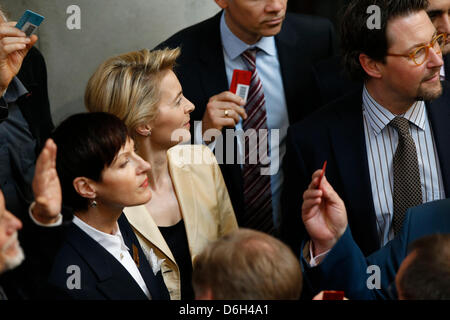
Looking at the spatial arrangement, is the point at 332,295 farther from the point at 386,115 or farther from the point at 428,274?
the point at 386,115

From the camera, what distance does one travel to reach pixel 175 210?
8.98 ft

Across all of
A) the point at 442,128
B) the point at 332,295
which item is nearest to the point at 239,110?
the point at 442,128

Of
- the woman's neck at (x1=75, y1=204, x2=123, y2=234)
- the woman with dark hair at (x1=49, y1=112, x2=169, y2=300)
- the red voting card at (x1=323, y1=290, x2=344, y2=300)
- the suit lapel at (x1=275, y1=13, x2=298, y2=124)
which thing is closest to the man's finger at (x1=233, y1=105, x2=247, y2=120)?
the suit lapel at (x1=275, y1=13, x2=298, y2=124)

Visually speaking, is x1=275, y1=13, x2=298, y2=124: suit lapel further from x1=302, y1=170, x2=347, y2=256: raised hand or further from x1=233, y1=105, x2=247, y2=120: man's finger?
x1=302, y1=170, x2=347, y2=256: raised hand

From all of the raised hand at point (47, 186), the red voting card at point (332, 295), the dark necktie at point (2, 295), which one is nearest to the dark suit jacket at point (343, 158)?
the red voting card at point (332, 295)

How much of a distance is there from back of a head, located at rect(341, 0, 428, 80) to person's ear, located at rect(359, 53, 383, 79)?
0.02 m

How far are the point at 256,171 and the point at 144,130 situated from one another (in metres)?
0.63

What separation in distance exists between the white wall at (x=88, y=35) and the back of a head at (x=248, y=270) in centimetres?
181

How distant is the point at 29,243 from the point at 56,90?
1524 millimetres

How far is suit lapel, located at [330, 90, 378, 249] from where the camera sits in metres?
2.64

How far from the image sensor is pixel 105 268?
2.10m

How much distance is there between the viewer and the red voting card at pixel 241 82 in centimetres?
298

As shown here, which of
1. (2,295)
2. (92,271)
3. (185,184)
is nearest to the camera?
(2,295)

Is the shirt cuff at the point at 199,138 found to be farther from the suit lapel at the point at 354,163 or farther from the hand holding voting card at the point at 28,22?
the hand holding voting card at the point at 28,22
